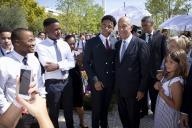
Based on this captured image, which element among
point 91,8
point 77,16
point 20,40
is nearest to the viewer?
point 20,40

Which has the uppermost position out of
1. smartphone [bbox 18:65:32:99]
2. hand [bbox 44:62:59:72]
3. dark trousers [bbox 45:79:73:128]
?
smartphone [bbox 18:65:32:99]

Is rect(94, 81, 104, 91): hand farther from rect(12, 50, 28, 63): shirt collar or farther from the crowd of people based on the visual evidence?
rect(12, 50, 28, 63): shirt collar

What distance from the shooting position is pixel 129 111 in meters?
5.70

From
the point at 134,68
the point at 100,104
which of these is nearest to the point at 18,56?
the point at 134,68

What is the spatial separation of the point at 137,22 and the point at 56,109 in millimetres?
8093

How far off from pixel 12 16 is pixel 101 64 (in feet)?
117

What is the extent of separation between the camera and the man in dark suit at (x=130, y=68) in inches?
218

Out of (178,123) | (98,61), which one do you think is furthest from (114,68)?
(178,123)

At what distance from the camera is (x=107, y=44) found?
5.93m

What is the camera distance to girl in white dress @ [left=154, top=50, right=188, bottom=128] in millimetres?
4453

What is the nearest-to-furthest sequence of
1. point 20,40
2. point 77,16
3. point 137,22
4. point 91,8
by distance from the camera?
1. point 20,40
2. point 137,22
3. point 77,16
4. point 91,8

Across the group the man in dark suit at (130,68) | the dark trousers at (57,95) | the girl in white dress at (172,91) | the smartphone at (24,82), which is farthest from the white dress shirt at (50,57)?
the smartphone at (24,82)

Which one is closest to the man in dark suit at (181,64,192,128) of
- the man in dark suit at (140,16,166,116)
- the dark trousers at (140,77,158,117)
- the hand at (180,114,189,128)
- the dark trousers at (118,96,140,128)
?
the hand at (180,114,189,128)

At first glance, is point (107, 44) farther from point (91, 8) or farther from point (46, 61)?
point (91, 8)
